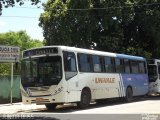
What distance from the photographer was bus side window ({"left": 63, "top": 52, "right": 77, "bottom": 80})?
20.6 metres

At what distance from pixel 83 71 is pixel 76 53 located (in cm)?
113

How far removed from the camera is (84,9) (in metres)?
32.5

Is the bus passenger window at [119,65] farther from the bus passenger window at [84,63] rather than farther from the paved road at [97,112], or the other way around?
the paved road at [97,112]

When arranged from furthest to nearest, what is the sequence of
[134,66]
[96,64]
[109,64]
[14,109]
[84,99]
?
1. [134,66]
2. [109,64]
3. [96,64]
4. [14,109]
5. [84,99]

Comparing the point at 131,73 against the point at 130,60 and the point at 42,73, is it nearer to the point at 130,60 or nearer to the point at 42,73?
the point at 130,60

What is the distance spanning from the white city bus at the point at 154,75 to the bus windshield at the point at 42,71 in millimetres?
12991

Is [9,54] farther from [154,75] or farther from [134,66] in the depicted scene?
[154,75]

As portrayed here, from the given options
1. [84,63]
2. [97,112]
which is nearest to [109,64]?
[84,63]

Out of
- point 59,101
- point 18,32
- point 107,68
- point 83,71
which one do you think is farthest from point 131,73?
point 18,32

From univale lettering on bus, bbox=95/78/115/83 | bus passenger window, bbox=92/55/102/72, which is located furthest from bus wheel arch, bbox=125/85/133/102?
bus passenger window, bbox=92/55/102/72

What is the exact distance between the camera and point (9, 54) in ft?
87.5

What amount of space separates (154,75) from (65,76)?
1312 cm

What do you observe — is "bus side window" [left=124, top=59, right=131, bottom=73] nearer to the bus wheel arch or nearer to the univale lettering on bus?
the bus wheel arch

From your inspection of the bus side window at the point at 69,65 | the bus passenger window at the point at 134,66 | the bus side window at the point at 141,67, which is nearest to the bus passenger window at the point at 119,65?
the bus passenger window at the point at 134,66
